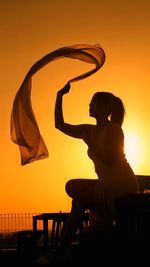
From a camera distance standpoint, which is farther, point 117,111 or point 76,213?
point 117,111

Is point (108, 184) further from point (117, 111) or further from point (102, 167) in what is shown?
point (117, 111)

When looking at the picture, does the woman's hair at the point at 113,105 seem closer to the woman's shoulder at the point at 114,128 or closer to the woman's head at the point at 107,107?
the woman's head at the point at 107,107

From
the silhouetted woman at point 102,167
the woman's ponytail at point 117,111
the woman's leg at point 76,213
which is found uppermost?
the woman's ponytail at point 117,111

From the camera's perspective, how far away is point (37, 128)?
568 centimetres

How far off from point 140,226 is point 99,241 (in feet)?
1.27

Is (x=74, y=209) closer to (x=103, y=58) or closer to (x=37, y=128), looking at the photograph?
(x=37, y=128)

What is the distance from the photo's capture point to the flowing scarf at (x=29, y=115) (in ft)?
18.2

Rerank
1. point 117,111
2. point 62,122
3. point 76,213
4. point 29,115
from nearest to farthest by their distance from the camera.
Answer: point 76,213, point 117,111, point 62,122, point 29,115

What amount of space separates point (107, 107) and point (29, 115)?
109 cm

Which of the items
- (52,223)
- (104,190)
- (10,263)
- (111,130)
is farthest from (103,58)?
(10,263)

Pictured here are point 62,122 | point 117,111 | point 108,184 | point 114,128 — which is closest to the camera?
point 108,184

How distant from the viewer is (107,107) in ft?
16.4

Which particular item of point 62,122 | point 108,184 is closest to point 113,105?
point 62,122

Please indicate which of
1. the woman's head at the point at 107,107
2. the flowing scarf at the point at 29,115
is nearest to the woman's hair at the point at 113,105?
the woman's head at the point at 107,107
